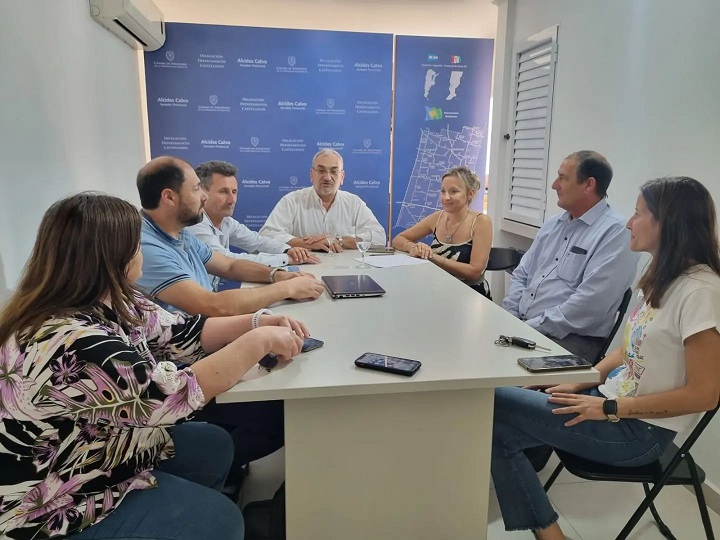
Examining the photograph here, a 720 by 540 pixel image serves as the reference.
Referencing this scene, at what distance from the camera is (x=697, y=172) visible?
2127 millimetres

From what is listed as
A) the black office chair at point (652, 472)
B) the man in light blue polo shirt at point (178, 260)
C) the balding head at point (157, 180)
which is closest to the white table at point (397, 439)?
the black office chair at point (652, 472)

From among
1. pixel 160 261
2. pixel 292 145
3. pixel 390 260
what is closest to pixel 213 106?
pixel 292 145

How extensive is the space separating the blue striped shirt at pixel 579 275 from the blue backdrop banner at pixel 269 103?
2.19 m

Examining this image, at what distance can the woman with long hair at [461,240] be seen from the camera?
2.92 meters

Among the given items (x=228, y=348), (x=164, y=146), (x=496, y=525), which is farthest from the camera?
(x=164, y=146)

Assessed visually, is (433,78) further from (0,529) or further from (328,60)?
(0,529)

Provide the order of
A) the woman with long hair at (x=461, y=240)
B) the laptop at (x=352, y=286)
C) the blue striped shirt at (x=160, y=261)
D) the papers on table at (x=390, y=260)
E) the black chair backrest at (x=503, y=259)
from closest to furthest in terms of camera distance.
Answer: the blue striped shirt at (x=160, y=261)
the laptop at (x=352, y=286)
the papers on table at (x=390, y=260)
the woman with long hair at (x=461, y=240)
the black chair backrest at (x=503, y=259)

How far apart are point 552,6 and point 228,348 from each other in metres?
3.25

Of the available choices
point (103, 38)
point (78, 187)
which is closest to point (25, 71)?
point (78, 187)

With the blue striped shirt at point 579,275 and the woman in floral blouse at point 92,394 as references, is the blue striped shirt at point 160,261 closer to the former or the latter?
the woman in floral blouse at point 92,394

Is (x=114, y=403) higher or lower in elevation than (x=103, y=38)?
lower

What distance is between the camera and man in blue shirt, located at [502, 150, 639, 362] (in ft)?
7.19

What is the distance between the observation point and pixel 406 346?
1453mm

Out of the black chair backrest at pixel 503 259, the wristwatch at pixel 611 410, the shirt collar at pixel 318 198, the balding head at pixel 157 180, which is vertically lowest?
the wristwatch at pixel 611 410
